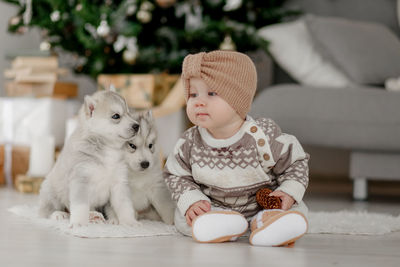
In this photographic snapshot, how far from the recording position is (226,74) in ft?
4.18

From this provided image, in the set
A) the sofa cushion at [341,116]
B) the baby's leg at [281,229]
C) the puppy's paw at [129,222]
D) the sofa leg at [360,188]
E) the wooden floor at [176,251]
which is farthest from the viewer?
the sofa leg at [360,188]

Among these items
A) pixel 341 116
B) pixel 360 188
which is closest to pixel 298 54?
pixel 341 116

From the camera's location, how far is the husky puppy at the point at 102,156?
1.39 m

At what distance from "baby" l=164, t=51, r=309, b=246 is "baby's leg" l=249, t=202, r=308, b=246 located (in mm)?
45

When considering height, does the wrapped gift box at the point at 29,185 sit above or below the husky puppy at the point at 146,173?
below

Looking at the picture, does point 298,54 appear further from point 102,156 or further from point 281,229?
point 281,229

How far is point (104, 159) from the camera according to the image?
140 cm

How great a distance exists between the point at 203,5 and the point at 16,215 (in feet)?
4.62

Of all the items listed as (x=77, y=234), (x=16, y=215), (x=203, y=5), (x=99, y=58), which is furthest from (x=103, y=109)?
(x=203, y=5)

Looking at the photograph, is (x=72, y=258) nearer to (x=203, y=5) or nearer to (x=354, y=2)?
(x=203, y=5)

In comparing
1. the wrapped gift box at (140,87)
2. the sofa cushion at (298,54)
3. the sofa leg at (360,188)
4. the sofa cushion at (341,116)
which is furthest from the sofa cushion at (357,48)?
the wrapped gift box at (140,87)

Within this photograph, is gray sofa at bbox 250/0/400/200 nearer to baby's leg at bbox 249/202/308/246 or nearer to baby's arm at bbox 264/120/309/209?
baby's arm at bbox 264/120/309/209

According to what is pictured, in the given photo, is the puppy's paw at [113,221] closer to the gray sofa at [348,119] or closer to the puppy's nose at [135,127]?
the puppy's nose at [135,127]

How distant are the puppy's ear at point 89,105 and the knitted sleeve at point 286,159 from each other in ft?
1.39
